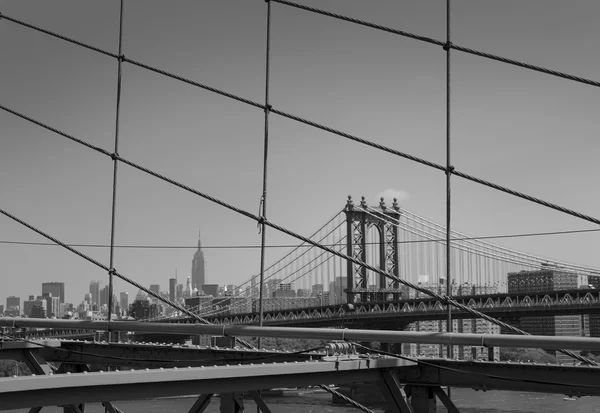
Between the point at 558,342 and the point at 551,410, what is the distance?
131ft

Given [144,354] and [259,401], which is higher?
[144,354]

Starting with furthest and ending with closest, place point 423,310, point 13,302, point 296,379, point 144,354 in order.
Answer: point 13,302
point 423,310
point 144,354
point 296,379

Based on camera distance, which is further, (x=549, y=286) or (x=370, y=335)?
(x=549, y=286)

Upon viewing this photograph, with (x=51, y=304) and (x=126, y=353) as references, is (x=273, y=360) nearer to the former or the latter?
(x=126, y=353)

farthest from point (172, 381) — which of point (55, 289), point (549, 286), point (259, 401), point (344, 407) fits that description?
point (55, 289)

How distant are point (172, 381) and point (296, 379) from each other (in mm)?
822

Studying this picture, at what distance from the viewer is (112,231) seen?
7.36 meters

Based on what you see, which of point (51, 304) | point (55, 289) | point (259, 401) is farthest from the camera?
point (55, 289)

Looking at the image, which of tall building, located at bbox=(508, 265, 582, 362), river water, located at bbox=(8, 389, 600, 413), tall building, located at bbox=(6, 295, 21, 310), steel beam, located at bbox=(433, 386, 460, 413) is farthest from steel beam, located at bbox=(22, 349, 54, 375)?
tall building, located at bbox=(6, 295, 21, 310)

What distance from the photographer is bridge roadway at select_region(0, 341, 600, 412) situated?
11.3 feet

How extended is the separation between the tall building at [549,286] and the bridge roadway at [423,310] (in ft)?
5.31

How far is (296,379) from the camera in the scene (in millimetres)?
4434

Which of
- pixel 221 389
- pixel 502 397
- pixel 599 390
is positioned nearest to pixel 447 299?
pixel 599 390

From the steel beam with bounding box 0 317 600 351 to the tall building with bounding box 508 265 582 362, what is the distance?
126 feet
